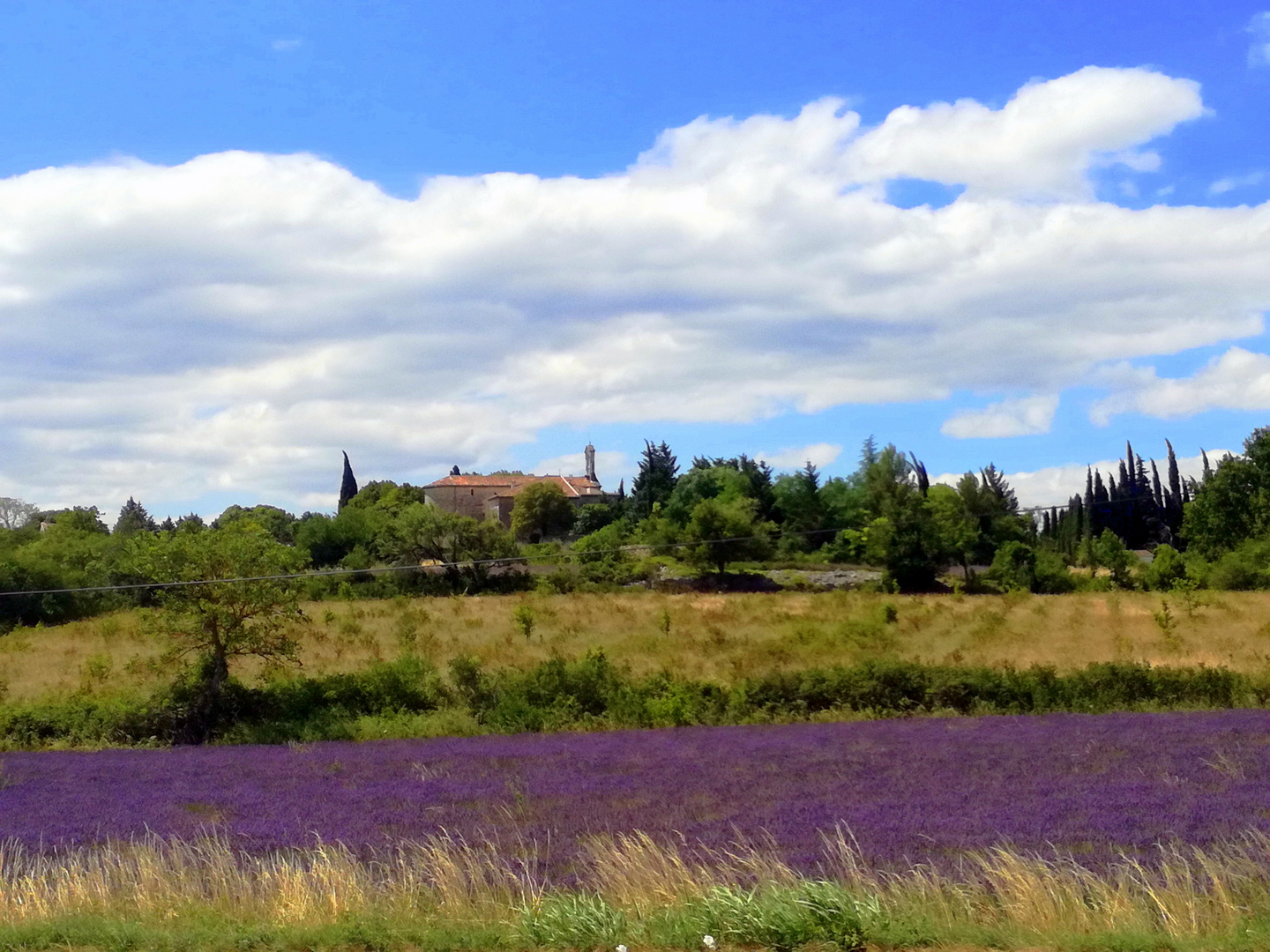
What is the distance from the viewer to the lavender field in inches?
505

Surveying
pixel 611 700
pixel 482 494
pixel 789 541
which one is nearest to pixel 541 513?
pixel 482 494

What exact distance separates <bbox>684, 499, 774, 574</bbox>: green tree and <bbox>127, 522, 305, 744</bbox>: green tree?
3612 centimetres

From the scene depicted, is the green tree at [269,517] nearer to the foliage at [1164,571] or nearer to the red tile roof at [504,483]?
the red tile roof at [504,483]

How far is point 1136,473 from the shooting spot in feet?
342

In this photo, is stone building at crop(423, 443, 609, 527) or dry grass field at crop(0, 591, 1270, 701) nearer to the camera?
dry grass field at crop(0, 591, 1270, 701)

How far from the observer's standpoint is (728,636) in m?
39.8

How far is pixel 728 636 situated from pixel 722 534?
Result: 26.6 meters

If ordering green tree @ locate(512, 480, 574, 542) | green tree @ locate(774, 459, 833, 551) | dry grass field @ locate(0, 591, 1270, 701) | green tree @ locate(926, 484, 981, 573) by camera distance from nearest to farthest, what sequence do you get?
dry grass field @ locate(0, 591, 1270, 701) < green tree @ locate(926, 484, 981, 573) < green tree @ locate(774, 459, 833, 551) < green tree @ locate(512, 480, 574, 542)

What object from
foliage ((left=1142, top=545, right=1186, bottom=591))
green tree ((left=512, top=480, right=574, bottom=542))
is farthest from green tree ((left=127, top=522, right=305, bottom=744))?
green tree ((left=512, top=480, right=574, bottom=542))

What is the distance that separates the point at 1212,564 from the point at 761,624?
116ft

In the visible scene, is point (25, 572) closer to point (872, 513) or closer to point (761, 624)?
point (761, 624)

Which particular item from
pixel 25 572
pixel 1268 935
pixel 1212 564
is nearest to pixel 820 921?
pixel 1268 935

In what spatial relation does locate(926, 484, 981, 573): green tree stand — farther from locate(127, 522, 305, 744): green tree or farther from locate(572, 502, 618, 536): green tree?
locate(127, 522, 305, 744): green tree

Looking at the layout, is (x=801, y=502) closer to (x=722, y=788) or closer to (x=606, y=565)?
(x=606, y=565)
